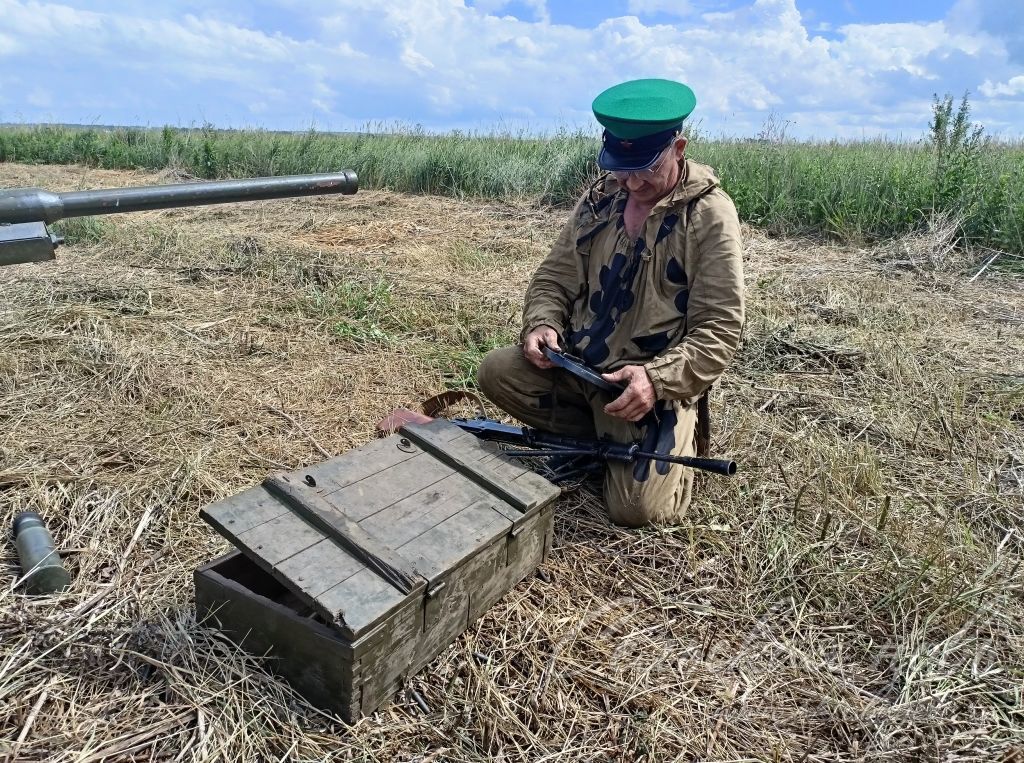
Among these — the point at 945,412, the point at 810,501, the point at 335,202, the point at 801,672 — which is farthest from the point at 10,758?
the point at 335,202

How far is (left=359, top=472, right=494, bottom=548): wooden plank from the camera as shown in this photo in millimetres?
2314

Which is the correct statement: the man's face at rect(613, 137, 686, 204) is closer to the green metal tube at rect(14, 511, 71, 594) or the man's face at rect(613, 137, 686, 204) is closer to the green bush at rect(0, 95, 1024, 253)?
the green metal tube at rect(14, 511, 71, 594)

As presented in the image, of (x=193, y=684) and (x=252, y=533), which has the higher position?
(x=252, y=533)

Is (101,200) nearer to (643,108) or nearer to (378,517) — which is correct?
(378,517)

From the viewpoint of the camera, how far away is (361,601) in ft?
6.58

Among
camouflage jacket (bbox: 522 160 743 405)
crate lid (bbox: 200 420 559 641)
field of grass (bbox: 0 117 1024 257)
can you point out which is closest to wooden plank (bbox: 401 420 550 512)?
crate lid (bbox: 200 420 559 641)

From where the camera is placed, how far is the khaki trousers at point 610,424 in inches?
125

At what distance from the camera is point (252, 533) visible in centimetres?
217

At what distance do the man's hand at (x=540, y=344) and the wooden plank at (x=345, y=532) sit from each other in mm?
1404

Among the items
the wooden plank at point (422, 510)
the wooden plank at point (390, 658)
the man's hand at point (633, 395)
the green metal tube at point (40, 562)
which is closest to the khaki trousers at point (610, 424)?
the man's hand at point (633, 395)

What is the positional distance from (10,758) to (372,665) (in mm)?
946

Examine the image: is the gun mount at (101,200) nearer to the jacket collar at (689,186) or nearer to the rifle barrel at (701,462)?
the jacket collar at (689,186)

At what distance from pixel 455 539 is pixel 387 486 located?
0.34 meters

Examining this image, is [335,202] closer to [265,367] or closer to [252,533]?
[265,367]
